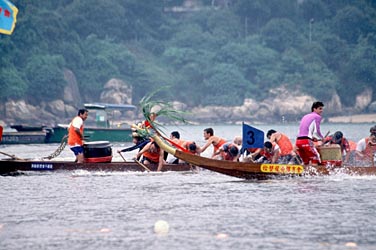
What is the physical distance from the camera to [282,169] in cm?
2600

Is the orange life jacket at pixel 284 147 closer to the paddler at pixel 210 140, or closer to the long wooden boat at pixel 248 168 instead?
the long wooden boat at pixel 248 168

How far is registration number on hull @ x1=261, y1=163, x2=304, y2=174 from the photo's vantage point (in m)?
25.9

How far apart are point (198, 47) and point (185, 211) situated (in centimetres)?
12101

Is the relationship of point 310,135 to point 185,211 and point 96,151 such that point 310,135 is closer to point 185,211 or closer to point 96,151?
point 185,211

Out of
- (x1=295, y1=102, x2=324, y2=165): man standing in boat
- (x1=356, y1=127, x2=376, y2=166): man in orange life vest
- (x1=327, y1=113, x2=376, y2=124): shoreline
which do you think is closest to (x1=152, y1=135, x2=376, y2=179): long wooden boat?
(x1=295, y1=102, x2=324, y2=165): man standing in boat

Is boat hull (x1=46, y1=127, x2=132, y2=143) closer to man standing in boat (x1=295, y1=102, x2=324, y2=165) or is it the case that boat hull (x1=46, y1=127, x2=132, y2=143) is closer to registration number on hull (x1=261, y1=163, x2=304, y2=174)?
man standing in boat (x1=295, y1=102, x2=324, y2=165)

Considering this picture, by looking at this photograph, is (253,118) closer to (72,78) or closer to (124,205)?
(72,78)

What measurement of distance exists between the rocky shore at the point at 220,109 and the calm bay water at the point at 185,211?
290ft

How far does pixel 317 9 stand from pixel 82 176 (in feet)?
415

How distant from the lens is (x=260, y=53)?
138875mm

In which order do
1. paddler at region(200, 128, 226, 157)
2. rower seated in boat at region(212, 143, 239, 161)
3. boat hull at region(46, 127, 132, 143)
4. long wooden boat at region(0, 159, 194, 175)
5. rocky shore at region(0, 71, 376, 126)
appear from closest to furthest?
rower seated in boat at region(212, 143, 239, 161) < paddler at region(200, 128, 226, 157) < long wooden boat at region(0, 159, 194, 175) < boat hull at region(46, 127, 132, 143) < rocky shore at region(0, 71, 376, 126)

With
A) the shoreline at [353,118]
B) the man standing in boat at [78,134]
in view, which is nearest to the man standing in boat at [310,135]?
the man standing in boat at [78,134]

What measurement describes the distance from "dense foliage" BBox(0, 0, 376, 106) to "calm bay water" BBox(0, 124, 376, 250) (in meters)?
92.2

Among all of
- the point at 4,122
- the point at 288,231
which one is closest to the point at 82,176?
the point at 288,231
